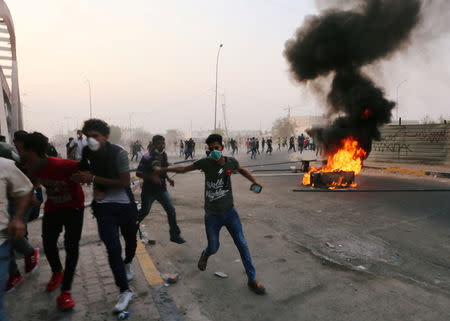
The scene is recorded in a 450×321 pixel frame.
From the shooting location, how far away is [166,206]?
4363 mm

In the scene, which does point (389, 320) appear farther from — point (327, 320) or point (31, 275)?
point (31, 275)

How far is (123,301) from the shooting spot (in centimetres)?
264

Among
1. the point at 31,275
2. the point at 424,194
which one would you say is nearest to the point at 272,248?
the point at 31,275

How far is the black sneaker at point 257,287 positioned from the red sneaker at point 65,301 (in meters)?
1.69

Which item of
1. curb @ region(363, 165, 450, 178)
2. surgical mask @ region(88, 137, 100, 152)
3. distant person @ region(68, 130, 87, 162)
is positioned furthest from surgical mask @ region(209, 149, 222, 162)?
curb @ region(363, 165, 450, 178)

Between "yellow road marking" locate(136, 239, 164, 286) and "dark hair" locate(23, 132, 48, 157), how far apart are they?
1.68 meters

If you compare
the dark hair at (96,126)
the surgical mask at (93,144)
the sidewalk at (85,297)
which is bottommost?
the sidewalk at (85,297)

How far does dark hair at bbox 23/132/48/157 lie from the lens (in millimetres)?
2535

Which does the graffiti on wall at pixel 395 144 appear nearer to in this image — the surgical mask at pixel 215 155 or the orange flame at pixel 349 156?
the orange flame at pixel 349 156

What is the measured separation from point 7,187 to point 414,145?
Result: 1755 cm

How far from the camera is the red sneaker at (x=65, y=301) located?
8.66 feet

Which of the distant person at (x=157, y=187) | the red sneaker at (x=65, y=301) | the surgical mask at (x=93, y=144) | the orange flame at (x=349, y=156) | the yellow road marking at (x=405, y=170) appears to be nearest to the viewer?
the surgical mask at (x=93, y=144)

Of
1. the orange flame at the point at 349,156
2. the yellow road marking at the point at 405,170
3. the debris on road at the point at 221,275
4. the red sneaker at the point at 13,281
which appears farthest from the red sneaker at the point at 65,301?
the yellow road marking at the point at 405,170

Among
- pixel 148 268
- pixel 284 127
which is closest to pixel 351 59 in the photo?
pixel 148 268
